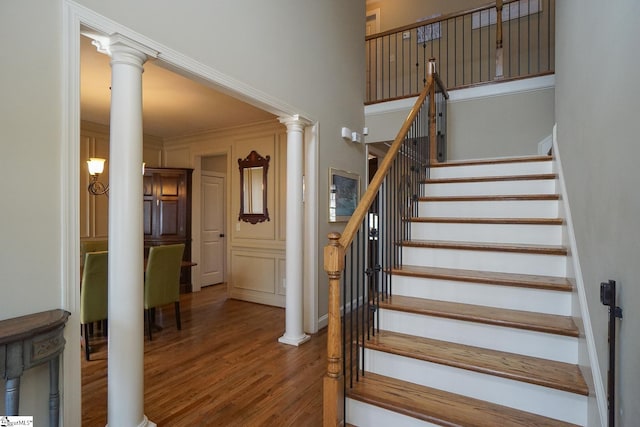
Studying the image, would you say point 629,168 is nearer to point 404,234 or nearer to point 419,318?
point 419,318

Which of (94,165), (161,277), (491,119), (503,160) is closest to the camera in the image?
(503,160)

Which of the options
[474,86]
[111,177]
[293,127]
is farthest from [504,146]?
[111,177]

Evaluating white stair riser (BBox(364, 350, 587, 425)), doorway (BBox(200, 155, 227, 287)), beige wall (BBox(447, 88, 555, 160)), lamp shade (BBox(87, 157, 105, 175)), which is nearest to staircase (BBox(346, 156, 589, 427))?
white stair riser (BBox(364, 350, 587, 425))

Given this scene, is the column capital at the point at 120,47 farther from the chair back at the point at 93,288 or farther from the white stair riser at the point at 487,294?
the white stair riser at the point at 487,294

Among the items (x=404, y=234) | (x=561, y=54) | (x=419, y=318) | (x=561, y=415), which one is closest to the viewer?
(x=561, y=415)

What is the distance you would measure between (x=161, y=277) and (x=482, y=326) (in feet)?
10.4

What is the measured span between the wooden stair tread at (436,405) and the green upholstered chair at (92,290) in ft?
8.52

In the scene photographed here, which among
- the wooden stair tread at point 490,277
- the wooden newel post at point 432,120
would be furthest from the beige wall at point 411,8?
the wooden stair tread at point 490,277

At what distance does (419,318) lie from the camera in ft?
6.87

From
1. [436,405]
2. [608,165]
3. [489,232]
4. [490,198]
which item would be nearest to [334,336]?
[436,405]

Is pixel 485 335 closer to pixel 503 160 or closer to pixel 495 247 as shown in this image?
pixel 495 247

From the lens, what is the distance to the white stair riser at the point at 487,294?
1.96 meters

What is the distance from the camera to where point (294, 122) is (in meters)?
3.40

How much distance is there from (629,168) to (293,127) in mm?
2798
